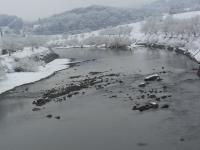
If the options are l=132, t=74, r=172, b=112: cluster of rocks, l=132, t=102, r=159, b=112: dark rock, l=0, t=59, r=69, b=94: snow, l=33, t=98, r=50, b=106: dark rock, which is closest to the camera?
l=132, t=102, r=159, b=112: dark rock

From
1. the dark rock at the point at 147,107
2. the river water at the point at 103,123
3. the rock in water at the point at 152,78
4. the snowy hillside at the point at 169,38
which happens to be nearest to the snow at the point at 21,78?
the river water at the point at 103,123

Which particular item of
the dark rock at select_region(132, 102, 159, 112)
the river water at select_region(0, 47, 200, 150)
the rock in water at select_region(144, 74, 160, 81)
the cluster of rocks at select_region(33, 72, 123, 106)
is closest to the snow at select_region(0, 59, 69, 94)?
the river water at select_region(0, 47, 200, 150)

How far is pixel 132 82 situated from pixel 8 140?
71.4 ft

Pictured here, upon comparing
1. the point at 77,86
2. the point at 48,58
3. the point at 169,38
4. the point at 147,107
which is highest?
the point at 169,38

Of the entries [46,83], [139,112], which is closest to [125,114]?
[139,112]

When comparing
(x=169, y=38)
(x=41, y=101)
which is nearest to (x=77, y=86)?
(x=41, y=101)

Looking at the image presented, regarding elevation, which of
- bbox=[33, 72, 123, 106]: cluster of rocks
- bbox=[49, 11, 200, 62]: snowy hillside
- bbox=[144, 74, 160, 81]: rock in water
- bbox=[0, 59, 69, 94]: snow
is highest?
bbox=[49, 11, 200, 62]: snowy hillside

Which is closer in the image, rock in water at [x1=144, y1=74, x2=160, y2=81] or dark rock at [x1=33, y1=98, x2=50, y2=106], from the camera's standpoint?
dark rock at [x1=33, y1=98, x2=50, y2=106]

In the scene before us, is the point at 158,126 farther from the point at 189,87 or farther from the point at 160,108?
the point at 189,87

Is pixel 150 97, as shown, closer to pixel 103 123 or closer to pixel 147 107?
pixel 147 107

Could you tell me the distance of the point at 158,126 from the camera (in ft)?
96.5

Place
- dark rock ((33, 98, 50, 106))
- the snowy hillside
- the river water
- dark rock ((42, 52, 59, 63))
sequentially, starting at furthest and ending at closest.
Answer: dark rock ((42, 52, 59, 63)) → the snowy hillside → dark rock ((33, 98, 50, 106)) → the river water

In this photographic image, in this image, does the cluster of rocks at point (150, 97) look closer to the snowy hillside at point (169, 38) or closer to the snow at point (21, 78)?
the snow at point (21, 78)

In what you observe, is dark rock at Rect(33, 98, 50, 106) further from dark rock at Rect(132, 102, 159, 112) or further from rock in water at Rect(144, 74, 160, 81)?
rock in water at Rect(144, 74, 160, 81)
